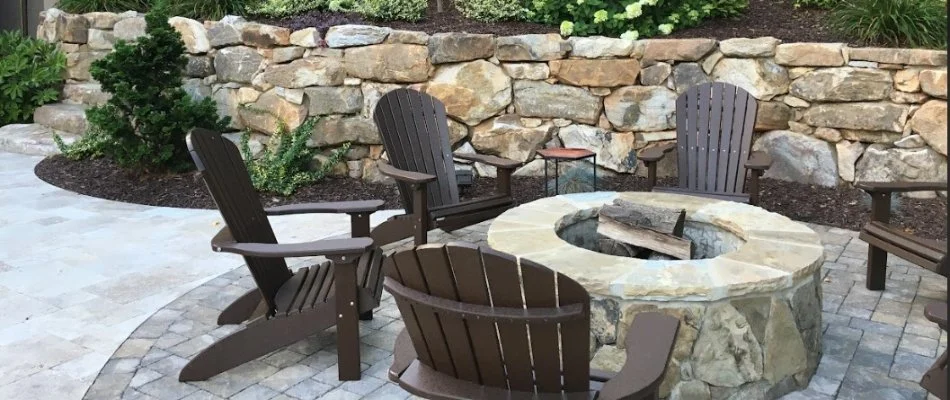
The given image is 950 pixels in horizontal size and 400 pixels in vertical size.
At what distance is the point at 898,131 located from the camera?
17.1 ft

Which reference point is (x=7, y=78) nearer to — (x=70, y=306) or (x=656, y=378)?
(x=70, y=306)

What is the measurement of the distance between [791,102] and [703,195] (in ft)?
4.81

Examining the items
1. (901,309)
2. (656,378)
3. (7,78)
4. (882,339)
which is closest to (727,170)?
(901,309)

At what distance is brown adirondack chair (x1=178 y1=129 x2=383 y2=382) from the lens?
2838 millimetres

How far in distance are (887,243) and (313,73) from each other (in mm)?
4138

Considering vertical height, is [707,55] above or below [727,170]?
above

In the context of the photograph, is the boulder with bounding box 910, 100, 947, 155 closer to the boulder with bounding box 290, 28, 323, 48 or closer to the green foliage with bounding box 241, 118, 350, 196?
the green foliage with bounding box 241, 118, 350, 196

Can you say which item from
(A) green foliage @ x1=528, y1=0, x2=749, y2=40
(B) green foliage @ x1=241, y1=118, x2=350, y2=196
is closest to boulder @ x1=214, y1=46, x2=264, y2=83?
(B) green foliage @ x1=241, y1=118, x2=350, y2=196

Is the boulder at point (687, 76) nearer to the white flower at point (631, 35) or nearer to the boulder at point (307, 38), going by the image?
the white flower at point (631, 35)

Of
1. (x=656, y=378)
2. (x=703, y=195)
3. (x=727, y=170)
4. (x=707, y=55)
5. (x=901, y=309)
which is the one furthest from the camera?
(x=707, y=55)

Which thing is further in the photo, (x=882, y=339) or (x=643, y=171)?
(x=643, y=171)

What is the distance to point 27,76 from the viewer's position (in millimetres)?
7836

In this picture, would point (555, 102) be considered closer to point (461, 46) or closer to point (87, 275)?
point (461, 46)

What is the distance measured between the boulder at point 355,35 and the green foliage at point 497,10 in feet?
2.68
